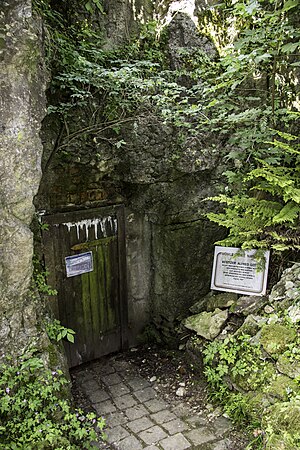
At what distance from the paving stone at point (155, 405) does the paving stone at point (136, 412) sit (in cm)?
7

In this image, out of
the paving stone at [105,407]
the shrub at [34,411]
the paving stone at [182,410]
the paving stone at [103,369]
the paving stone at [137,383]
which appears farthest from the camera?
the paving stone at [103,369]

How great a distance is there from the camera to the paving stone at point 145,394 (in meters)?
4.66

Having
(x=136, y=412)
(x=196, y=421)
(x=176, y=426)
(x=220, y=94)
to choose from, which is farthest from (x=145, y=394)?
(x=220, y=94)

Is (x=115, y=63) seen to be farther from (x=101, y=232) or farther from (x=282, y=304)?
(x=282, y=304)

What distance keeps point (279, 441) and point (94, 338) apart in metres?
3.01

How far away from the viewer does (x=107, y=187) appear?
207 inches

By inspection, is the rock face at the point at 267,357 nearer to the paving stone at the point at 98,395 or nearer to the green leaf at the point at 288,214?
the green leaf at the point at 288,214

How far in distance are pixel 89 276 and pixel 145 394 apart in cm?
168

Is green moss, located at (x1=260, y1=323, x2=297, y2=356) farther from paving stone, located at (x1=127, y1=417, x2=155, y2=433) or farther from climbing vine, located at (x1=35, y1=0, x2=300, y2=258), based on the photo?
paving stone, located at (x1=127, y1=417, x2=155, y2=433)

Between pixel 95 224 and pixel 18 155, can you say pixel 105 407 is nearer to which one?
pixel 95 224

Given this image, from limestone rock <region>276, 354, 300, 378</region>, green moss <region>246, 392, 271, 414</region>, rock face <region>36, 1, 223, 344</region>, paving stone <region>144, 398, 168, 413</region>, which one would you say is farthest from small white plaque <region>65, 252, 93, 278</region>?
limestone rock <region>276, 354, 300, 378</region>

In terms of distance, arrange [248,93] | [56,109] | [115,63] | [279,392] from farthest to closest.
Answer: [248,93] < [115,63] < [56,109] < [279,392]

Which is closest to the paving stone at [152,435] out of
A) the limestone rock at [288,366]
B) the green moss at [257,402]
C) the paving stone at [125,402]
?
the paving stone at [125,402]

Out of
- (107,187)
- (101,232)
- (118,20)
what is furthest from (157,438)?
(118,20)
